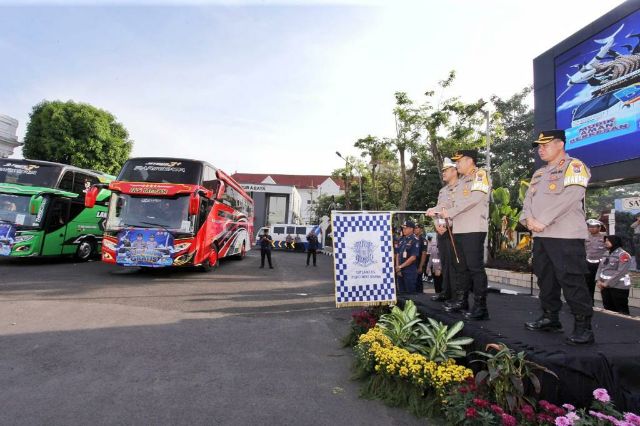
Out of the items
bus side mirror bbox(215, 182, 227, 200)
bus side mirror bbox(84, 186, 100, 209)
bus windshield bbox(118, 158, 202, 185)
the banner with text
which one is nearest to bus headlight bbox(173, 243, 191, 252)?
bus windshield bbox(118, 158, 202, 185)

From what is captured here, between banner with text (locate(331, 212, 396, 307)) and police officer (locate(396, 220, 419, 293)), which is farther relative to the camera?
police officer (locate(396, 220, 419, 293))

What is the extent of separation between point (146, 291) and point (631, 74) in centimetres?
1215

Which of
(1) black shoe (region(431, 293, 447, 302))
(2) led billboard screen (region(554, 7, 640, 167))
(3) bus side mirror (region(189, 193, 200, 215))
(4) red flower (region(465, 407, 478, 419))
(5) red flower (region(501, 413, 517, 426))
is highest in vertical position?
(2) led billboard screen (region(554, 7, 640, 167))

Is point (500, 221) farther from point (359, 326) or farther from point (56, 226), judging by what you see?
point (56, 226)

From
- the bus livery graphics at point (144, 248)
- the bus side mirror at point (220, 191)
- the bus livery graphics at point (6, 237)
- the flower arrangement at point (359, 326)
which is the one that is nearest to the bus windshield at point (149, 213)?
the bus livery graphics at point (144, 248)

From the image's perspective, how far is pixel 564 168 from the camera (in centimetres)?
375

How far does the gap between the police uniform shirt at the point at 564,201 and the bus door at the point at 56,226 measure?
15092mm

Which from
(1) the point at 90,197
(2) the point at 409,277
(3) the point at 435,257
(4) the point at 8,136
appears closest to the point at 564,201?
(2) the point at 409,277

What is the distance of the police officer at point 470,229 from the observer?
4.32m

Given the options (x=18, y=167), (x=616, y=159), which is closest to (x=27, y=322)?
(x=18, y=167)

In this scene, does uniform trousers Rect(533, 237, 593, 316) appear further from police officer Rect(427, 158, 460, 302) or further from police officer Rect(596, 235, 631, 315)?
police officer Rect(596, 235, 631, 315)

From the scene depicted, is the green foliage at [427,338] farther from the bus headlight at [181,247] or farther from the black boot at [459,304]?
the bus headlight at [181,247]

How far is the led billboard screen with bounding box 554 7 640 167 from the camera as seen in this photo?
8.75 meters

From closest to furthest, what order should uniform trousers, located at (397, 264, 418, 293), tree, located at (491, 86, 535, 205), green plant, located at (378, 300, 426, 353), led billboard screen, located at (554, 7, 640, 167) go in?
1. green plant, located at (378, 300, 426, 353)
2. uniform trousers, located at (397, 264, 418, 293)
3. led billboard screen, located at (554, 7, 640, 167)
4. tree, located at (491, 86, 535, 205)
